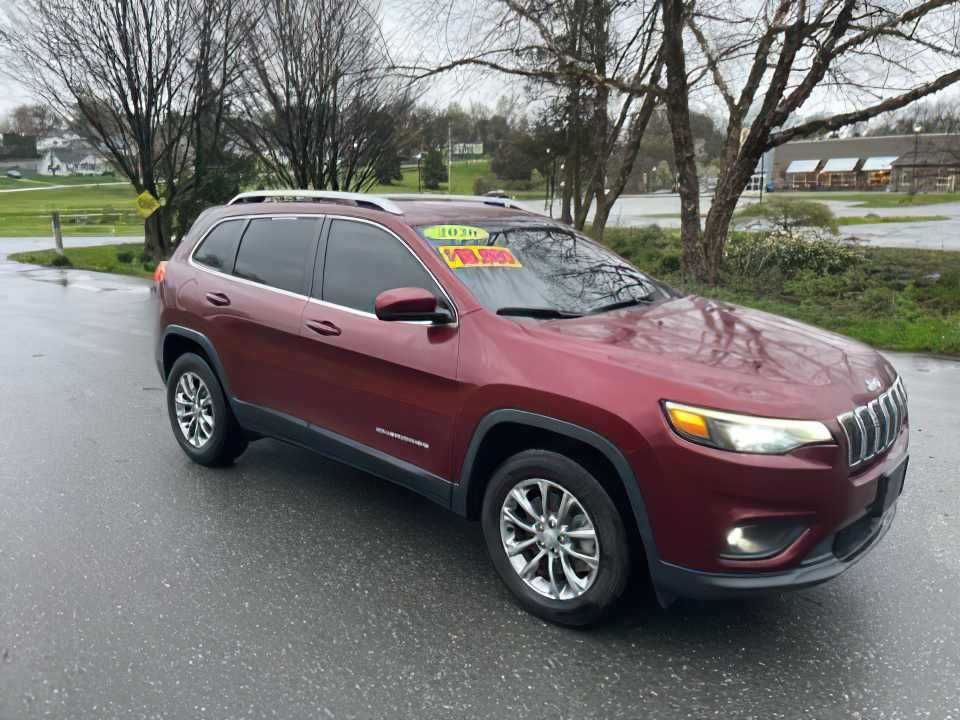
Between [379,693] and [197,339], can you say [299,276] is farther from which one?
[379,693]

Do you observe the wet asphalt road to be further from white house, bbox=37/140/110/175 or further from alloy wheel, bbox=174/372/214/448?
white house, bbox=37/140/110/175

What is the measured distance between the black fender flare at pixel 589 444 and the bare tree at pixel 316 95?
14.7m

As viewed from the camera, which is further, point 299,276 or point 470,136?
point 470,136

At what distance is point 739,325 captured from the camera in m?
3.76

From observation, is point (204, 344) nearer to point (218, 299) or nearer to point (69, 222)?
point (218, 299)

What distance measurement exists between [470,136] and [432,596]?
Result: 30.3m

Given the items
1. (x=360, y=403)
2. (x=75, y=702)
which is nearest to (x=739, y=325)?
(x=360, y=403)

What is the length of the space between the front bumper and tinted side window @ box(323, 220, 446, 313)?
5.44 feet

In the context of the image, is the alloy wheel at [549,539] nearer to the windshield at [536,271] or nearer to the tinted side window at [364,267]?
the windshield at [536,271]

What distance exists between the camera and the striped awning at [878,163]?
8656cm

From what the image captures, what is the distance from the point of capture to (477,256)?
388 centimetres

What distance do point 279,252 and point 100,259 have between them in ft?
67.6

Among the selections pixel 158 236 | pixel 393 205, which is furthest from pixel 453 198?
pixel 158 236

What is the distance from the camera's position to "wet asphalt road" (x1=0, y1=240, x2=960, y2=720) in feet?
9.11
